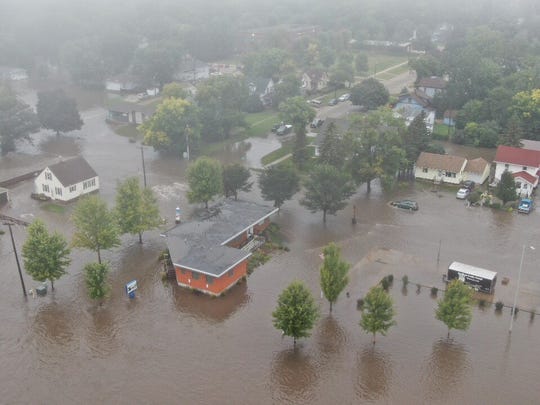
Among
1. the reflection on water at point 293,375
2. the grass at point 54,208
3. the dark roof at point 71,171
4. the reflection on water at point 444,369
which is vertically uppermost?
the dark roof at point 71,171

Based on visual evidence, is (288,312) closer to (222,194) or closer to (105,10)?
(222,194)

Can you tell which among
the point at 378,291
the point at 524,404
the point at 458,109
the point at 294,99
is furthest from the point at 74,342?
the point at 458,109

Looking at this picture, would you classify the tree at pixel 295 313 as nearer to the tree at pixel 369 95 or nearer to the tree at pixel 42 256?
the tree at pixel 42 256

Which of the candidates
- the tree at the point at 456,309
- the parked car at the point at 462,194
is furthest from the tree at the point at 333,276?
the parked car at the point at 462,194

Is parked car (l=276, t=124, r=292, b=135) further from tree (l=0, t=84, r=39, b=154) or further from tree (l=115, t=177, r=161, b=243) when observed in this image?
tree (l=115, t=177, r=161, b=243)

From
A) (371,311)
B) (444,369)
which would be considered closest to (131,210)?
(371,311)

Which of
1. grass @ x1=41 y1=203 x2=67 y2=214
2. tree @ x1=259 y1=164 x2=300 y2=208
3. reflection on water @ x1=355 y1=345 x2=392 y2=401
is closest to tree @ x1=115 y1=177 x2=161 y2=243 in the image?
tree @ x1=259 y1=164 x2=300 y2=208
